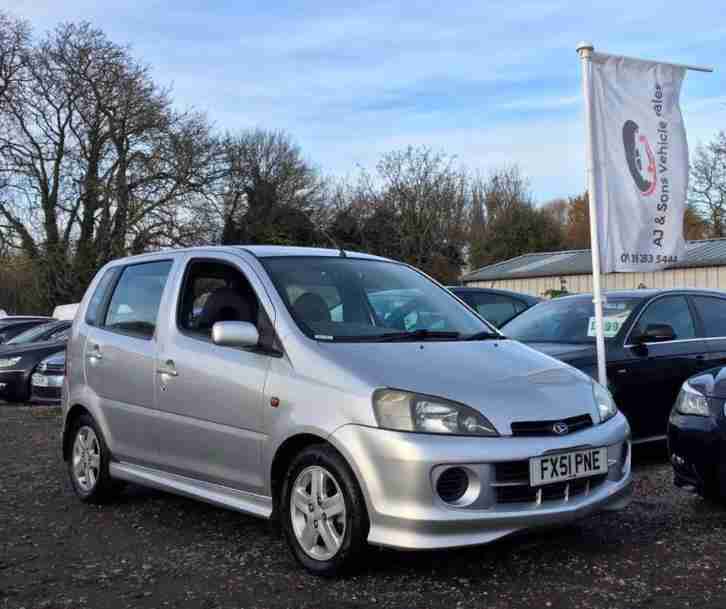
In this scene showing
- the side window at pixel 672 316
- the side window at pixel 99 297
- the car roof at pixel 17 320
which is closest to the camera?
the side window at pixel 99 297

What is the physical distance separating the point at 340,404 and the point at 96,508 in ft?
9.09

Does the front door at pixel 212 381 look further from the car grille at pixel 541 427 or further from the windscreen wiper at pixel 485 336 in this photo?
the car grille at pixel 541 427

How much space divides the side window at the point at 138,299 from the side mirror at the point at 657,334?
12.5 feet

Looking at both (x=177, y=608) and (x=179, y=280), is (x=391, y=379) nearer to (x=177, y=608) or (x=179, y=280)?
(x=177, y=608)

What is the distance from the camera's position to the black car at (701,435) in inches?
209

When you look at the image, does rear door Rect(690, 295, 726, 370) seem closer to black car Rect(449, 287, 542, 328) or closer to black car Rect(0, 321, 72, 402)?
black car Rect(449, 287, 542, 328)

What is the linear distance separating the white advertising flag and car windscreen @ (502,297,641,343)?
21.0 inches

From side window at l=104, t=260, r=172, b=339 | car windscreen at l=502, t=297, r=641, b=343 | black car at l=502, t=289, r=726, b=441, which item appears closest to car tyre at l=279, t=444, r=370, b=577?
side window at l=104, t=260, r=172, b=339

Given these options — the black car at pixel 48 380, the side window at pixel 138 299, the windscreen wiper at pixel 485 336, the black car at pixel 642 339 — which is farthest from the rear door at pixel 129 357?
the black car at pixel 48 380

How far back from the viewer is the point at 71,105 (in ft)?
107

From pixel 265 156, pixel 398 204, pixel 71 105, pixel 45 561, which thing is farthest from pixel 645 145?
pixel 265 156

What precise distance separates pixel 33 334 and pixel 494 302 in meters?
8.18

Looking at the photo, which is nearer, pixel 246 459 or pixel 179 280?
pixel 246 459

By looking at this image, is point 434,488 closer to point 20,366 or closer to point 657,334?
point 657,334
